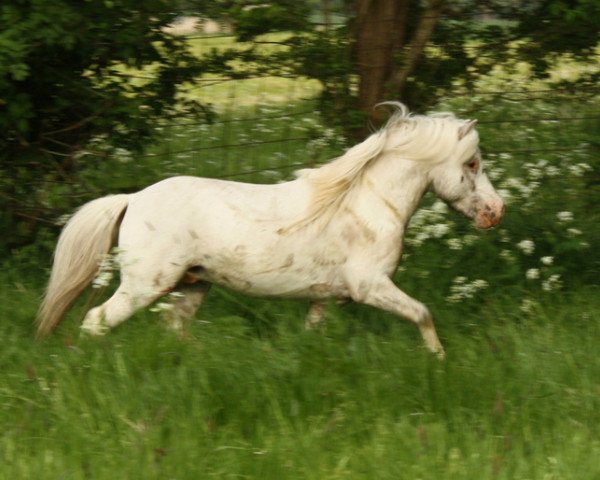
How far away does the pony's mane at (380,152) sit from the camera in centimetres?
610

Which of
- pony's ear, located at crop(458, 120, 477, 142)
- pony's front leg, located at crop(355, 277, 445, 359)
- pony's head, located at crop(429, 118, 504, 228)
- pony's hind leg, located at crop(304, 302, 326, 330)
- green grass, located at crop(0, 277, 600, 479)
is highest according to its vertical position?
pony's ear, located at crop(458, 120, 477, 142)

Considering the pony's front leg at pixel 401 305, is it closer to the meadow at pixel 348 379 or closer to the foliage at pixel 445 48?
the meadow at pixel 348 379

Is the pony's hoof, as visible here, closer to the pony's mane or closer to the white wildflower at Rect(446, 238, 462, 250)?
the pony's mane

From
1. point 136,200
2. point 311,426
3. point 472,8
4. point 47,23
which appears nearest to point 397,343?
point 311,426

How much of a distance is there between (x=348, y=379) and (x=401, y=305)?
2.89 ft

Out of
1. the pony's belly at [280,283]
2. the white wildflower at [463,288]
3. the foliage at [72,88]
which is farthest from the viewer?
the foliage at [72,88]

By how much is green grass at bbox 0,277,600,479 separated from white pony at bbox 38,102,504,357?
21 cm

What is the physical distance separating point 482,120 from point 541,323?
2.27 meters

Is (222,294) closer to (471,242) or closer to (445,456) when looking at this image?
(471,242)

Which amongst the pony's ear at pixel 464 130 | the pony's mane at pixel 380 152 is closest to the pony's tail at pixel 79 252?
the pony's mane at pixel 380 152

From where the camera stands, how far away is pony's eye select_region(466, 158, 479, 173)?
627cm

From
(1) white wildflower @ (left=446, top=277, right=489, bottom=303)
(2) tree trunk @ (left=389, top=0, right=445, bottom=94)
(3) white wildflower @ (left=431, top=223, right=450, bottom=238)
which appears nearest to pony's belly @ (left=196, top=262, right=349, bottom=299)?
(1) white wildflower @ (left=446, top=277, right=489, bottom=303)

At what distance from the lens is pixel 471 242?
23.4 feet

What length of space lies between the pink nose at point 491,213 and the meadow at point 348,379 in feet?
1.72
